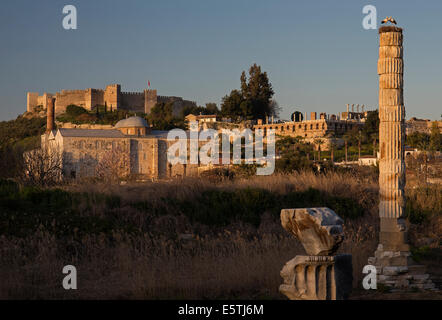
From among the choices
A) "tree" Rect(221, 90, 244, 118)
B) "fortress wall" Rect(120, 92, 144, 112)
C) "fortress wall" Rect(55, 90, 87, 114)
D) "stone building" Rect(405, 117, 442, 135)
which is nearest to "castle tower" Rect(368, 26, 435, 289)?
"tree" Rect(221, 90, 244, 118)

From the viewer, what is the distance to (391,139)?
9.98 m

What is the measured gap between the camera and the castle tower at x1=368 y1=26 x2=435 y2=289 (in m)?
9.72

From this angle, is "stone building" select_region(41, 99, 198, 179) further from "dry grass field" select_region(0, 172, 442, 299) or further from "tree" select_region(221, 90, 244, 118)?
"dry grass field" select_region(0, 172, 442, 299)

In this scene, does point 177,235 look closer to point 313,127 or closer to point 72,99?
point 313,127

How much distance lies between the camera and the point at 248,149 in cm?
6362

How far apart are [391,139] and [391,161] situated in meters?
0.40

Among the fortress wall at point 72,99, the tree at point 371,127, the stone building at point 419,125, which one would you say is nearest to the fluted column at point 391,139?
the tree at point 371,127

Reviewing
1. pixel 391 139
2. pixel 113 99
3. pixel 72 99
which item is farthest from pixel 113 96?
pixel 391 139

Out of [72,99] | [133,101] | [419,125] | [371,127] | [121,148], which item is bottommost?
[121,148]

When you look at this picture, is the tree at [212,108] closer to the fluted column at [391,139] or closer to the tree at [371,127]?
the tree at [371,127]

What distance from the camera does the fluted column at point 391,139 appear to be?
32.3 feet

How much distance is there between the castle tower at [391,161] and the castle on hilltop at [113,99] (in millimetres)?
84397
